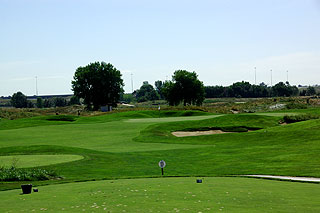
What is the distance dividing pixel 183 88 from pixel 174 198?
99.7 meters

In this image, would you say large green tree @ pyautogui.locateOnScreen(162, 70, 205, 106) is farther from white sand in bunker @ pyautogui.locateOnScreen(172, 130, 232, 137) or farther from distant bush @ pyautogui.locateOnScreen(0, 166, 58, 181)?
distant bush @ pyautogui.locateOnScreen(0, 166, 58, 181)

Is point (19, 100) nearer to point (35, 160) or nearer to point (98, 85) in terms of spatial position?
point (98, 85)

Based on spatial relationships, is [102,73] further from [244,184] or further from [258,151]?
[244,184]

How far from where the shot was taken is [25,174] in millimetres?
19594

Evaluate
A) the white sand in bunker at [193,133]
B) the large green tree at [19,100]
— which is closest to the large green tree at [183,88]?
the white sand in bunker at [193,133]

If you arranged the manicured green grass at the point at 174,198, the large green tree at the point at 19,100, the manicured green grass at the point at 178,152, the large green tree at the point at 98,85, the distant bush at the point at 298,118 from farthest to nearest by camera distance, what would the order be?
the large green tree at the point at 19,100 < the large green tree at the point at 98,85 < the distant bush at the point at 298,118 < the manicured green grass at the point at 178,152 < the manicured green grass at the point at 174,198

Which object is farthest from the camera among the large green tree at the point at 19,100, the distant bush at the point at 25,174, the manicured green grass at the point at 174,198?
the large green tree at the point at 19,100

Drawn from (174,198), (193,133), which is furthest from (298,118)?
(174,198)

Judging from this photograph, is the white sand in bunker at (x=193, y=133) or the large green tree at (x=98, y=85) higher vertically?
the large green tree at (x=98, y=85)

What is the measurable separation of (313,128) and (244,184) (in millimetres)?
21446

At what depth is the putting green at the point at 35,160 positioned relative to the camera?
23.5 meters

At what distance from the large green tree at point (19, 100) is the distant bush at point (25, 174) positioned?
17496 cm

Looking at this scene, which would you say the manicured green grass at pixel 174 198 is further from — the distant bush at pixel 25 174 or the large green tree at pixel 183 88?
the large green tree at pixel 183 88

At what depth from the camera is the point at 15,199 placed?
12.8m
